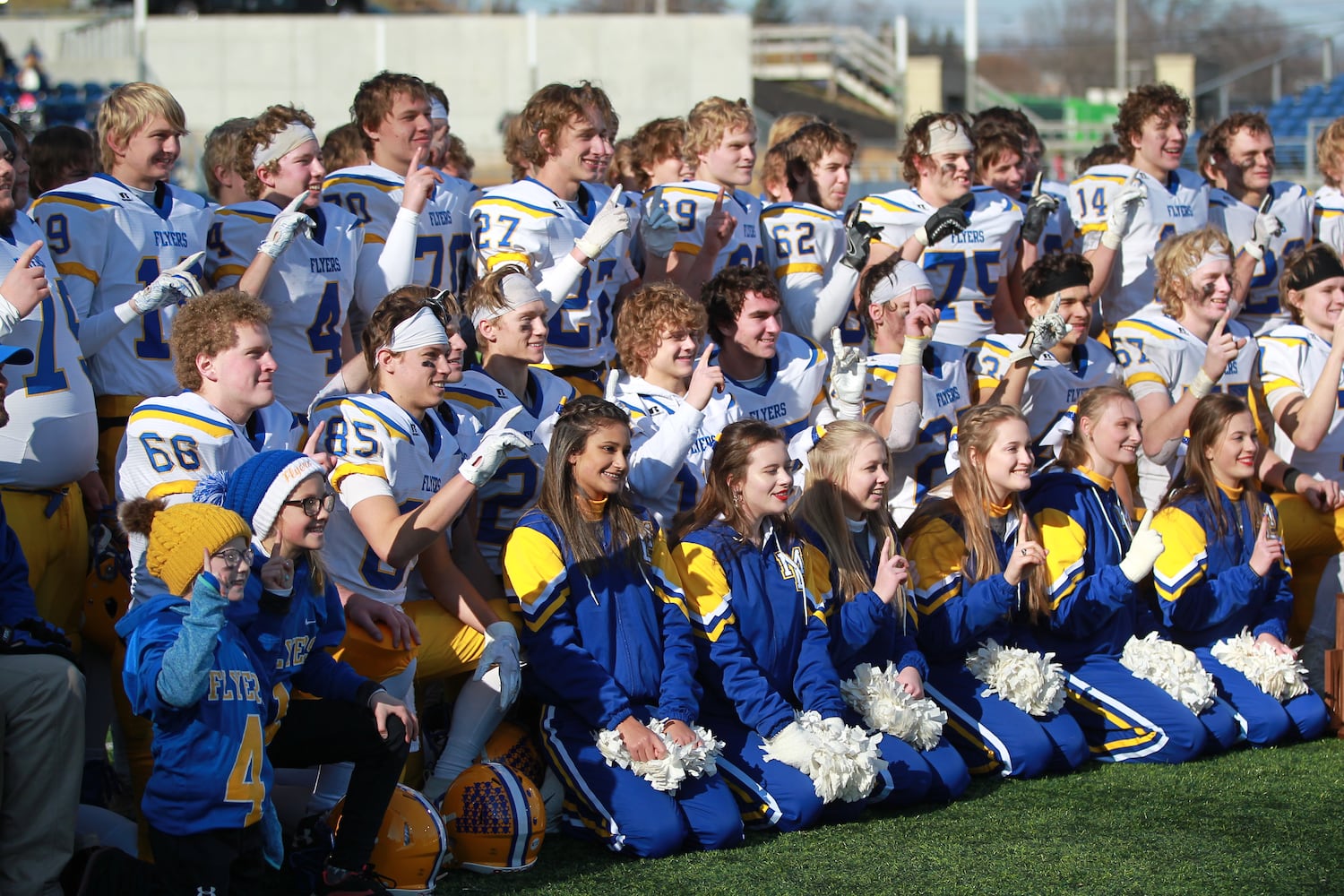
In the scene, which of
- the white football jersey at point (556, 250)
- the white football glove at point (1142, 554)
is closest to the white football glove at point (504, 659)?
the white football jersey at point (556, 250)

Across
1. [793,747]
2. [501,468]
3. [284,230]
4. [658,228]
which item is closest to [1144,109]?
[658,228]

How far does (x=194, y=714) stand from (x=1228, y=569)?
11.8ft

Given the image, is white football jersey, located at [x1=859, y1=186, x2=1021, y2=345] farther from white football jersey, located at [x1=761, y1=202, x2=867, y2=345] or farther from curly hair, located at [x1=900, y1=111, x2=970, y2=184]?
white football jersey, located at [x1=761, y1=202, x2=867, y2=345]

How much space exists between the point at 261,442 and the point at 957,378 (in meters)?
2.63

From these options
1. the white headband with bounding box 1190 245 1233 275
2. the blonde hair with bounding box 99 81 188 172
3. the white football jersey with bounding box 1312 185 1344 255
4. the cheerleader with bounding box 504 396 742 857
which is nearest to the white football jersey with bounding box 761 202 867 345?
the white headband with bounding box 1190 245 1233 275

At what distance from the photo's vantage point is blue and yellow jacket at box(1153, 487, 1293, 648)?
5.20m

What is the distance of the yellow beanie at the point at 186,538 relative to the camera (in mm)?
3283

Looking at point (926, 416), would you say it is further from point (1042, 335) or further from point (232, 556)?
point (232, 556)

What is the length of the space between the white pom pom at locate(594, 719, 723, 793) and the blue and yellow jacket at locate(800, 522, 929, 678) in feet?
1.93

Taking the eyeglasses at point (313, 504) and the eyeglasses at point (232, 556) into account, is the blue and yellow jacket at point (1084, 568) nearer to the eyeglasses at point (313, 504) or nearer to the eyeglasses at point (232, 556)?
the eyeglasses at point (313, 504)

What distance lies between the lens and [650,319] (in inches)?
194

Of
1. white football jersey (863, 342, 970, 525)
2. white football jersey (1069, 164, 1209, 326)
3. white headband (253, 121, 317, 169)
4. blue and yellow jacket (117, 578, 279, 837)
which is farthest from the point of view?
white football jersey (1069, 164, 1209, 326)

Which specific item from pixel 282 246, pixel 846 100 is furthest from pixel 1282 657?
pixel 846 100

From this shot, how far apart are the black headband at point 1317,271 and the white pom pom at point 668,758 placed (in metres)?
3.46
